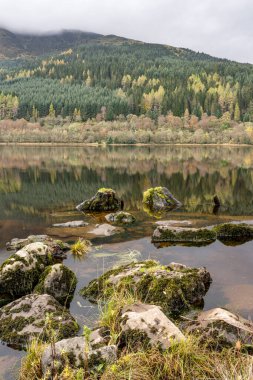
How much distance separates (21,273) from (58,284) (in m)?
1.75

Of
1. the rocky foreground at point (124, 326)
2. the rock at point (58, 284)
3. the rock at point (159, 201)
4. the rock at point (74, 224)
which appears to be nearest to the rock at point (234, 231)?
the rocky foreground at point (124, 326)

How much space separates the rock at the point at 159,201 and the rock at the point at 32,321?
2106 cm

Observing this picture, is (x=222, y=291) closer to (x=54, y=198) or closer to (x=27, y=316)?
(x=27, y=316)

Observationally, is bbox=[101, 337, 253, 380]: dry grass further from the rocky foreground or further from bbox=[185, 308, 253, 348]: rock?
bbox=[185, 308, 253, 348]: rock

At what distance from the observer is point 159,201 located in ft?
109

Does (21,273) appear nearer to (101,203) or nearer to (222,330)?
(222,330)

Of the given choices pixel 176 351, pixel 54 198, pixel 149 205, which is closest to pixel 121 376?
pixel 176 351

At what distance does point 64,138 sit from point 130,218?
537 feet

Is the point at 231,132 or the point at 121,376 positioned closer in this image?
the point at 121,376

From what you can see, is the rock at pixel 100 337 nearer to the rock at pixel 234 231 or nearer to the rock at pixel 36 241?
the rock at pixel 36 241

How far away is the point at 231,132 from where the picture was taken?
180 metres

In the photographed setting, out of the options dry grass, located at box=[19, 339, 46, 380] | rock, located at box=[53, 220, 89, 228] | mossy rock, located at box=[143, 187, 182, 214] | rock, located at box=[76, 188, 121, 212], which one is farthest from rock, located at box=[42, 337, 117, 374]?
rock, located at box=[76, 188, 121, 212]

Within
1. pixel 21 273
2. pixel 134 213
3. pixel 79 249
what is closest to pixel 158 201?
pixel 134 213

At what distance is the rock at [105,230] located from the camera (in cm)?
2367
